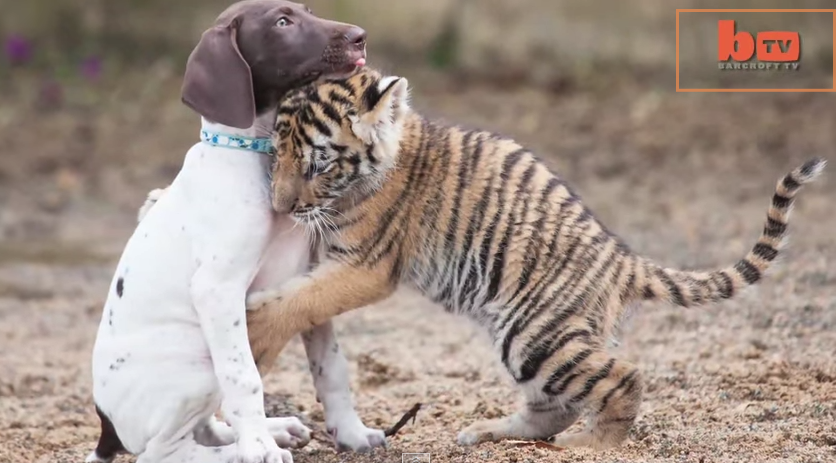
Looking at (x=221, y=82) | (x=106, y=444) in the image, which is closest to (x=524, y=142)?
(x=221, y=82)

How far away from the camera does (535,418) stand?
15.9 feet

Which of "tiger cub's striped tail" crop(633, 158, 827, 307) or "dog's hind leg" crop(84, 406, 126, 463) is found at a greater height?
"tiger cub's striped tail" crop(633, 158, 827, 307)

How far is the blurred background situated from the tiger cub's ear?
2.02 feet

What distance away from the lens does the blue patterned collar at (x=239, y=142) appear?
437 cm

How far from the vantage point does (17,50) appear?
12.2 metres

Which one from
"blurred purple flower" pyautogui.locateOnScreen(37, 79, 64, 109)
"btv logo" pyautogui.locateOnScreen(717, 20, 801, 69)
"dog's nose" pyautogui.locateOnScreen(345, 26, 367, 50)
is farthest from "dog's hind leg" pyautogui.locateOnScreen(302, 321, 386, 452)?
"blurred purple flower" pyautogui.locateOnScreen(37, 79, 64, 109)

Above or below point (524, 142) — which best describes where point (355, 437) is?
below

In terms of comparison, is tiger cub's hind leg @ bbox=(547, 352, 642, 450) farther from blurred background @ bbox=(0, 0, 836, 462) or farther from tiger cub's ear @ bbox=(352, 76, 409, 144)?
tiger cub's ear @ bbox=(352, 76, 409, 144)

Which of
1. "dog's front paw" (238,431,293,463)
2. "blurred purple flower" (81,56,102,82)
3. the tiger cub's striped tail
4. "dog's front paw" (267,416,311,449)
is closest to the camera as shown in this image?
"dog's front paw" (238,431,293,463)

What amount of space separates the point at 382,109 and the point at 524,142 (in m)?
3.67

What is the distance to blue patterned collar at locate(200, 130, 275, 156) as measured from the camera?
4371 mm

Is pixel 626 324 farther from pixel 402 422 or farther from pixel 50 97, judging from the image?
pixel 50 97

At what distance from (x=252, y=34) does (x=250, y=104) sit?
0.83 ft

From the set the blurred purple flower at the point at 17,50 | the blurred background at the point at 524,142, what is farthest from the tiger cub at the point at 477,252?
the blurred purple flower at the point at 17,50
